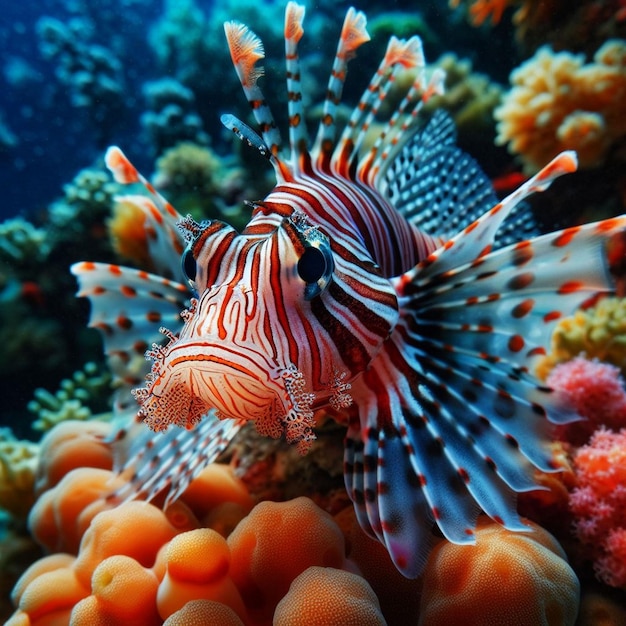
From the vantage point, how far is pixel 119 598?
198 centimetres

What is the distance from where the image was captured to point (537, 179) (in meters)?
1.88

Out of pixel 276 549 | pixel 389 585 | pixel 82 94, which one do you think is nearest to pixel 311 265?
pixel 276 549

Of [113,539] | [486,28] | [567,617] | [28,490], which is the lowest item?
[567,617]

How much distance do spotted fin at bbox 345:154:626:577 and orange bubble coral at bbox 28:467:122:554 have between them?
4.72 ft

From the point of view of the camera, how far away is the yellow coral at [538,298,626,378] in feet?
11.0

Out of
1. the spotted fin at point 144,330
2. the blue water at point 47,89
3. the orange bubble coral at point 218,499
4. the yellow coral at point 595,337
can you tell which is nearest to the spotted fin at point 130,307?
the spotted fin at point 144,330

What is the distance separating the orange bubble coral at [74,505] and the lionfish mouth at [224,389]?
1.30 meters

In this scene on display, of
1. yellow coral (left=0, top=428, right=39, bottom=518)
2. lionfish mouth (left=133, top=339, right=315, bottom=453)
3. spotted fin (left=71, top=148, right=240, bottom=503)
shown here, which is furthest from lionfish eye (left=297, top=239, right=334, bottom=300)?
yellow coral (left=0, top=428, right=39, bottom=518)

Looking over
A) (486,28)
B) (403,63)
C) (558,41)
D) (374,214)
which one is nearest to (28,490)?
(374,214)

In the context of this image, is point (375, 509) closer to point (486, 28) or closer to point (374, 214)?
point (374, 214)

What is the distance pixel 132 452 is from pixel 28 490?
1.43 meters

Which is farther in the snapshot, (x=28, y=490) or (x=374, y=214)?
(x=28, y=490)

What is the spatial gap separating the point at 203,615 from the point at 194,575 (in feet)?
0.66

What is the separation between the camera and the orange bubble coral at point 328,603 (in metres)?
1.62
